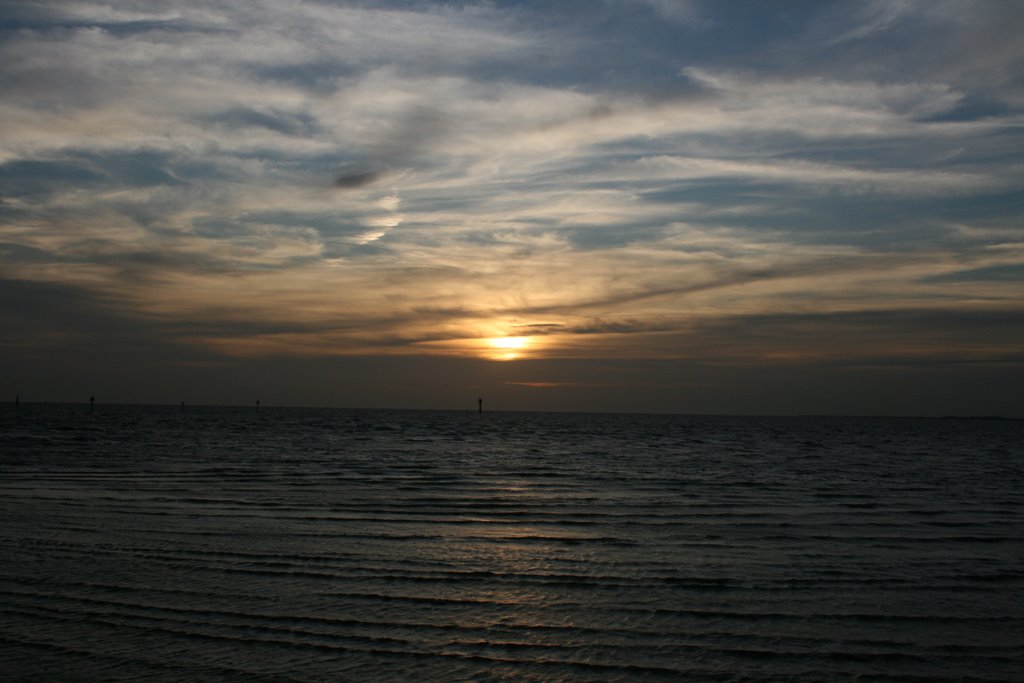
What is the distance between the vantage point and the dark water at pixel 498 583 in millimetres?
9289

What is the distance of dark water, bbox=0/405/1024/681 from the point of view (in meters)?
9.29

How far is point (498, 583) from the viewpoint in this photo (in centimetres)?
1325

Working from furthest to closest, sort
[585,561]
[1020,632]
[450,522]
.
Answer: [450,522] < [585,561] < [1020,632]

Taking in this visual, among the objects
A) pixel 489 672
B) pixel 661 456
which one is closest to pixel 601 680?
pixel 489 672

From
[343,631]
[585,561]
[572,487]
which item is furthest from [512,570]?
[572,487]

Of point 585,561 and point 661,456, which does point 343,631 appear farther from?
point 661,456

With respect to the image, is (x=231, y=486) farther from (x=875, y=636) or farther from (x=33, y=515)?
(x=875, y=636)

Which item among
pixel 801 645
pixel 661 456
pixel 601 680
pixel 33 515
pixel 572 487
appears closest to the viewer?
pixel 601 680

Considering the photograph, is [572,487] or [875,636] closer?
[875,636]

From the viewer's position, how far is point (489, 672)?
8.87m

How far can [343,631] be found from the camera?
403 inches

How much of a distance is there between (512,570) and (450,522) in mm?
6053

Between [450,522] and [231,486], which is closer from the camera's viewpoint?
[450,522]

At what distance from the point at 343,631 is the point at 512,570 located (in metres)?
4.64
